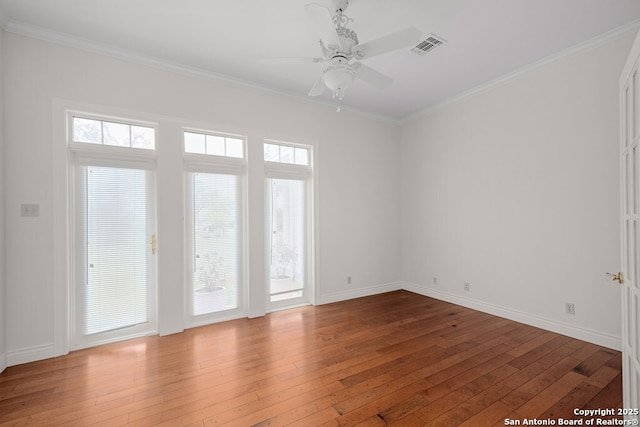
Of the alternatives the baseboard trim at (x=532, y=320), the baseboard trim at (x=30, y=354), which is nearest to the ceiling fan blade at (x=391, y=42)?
the baseboard trim at (x=532, y=320)

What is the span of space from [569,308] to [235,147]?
14.5ft

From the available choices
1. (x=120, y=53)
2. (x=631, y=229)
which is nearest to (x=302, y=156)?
(x=120, y=53)

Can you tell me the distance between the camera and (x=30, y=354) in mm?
2729

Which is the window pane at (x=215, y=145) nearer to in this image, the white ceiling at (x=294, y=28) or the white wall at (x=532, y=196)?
the white ceiling at (x=294, y=28)

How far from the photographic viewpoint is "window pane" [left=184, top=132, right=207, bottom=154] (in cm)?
358

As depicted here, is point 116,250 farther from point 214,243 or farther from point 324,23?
point 324,23

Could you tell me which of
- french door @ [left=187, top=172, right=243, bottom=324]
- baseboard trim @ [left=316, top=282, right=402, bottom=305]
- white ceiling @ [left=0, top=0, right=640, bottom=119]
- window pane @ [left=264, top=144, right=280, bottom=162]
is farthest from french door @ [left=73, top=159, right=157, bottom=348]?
baseboard trim @ [left=316, top=282, right=402, bottom=305]

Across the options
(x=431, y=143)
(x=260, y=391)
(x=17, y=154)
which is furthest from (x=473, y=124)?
(x=17, y=154)

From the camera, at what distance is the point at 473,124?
13.8ft

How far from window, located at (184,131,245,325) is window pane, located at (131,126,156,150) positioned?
362mm

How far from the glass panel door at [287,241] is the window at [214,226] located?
1.50ft

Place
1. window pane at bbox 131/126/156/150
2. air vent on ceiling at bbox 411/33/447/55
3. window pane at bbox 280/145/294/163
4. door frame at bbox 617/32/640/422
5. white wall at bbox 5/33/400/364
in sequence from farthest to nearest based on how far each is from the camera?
1. window pane at bbox 280/145/294/163
2. window pane at bbox 131/126/156/150
3. air vent on ceiling at bbox 411/33/447/55
4. white wall at bbox 5/33/400/364
5. door frame at bbox 617/32/640/422

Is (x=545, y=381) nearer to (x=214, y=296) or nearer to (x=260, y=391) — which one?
(x=260, y=391)

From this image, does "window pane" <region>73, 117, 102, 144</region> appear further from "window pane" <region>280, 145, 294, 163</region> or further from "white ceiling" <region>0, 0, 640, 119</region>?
"window pane" <region>280, 145, 294, 163</region>
